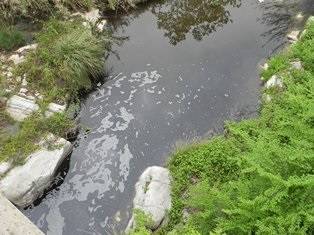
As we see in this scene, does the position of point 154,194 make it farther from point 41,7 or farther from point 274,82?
point 41,7

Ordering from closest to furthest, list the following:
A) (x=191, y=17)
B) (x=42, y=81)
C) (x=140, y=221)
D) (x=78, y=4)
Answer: (x=140, y=221)
(x=42, y=81)
(x=78, y=4)
(x=191, y=17)

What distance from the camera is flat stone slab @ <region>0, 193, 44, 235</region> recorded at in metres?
9.56

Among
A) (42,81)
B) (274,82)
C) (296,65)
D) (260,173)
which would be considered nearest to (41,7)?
(42,81)

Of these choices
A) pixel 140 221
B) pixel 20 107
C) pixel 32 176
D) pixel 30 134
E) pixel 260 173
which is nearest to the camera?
pixel 260 173

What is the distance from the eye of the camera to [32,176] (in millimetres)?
10750

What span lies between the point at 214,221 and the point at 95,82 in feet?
19.4

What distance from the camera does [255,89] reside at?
42.2 feet

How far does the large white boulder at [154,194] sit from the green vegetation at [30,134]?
2.37m

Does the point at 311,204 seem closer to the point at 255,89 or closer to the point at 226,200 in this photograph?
the point at 226,200

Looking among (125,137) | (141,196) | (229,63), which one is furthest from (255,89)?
(141,196)

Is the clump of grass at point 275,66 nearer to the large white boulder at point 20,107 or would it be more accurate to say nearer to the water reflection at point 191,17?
the water reflection at point 191,17

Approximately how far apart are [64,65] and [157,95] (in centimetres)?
242

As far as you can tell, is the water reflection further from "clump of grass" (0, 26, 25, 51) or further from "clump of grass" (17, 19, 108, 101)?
"clump of grass" (0, 26, 25, 51)

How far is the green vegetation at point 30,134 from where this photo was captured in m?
11.0
